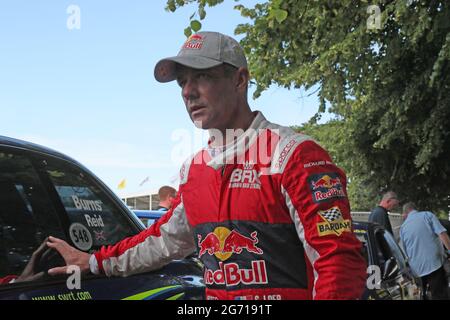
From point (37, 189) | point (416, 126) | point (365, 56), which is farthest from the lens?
point (416, 126)

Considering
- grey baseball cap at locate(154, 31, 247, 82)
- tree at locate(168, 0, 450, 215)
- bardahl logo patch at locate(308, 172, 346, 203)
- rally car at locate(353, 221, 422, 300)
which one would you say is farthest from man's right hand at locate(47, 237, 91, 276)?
tree at locate(168, 0, 450, 215)

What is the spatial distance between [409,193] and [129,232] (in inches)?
597

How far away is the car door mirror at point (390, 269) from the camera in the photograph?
5.50 m

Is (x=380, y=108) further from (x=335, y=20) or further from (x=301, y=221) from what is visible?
(x=301, y=221)

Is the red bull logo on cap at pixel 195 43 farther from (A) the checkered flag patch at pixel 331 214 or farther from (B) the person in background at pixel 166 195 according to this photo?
(B) the person in background at pixel 166 195

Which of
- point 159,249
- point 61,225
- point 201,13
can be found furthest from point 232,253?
point 201,13

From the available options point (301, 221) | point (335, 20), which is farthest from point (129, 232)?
point (335, 20)

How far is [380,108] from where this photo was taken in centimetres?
1259

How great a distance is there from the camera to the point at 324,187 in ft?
5.74

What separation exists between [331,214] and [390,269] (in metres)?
4.21

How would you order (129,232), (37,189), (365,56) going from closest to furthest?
1. (37,189)
2. (129,232)
3. (365,56)

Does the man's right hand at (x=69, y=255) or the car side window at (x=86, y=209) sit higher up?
the car side window at (x=86, y=209)

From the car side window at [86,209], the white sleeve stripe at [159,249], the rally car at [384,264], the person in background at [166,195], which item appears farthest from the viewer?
the person in background at [166,195]

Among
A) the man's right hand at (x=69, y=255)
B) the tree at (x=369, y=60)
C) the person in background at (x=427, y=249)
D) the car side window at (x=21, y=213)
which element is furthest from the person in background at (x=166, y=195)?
the man's right hand at (x=69, y=255)
